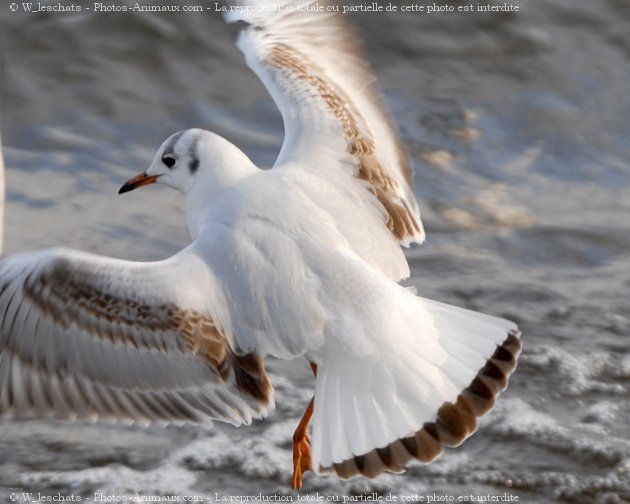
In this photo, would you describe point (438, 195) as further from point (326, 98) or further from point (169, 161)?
point (169, 161)

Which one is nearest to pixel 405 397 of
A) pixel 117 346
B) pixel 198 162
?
pixel 117 346

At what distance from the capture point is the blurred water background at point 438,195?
15.3 ft

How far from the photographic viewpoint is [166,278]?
3879mm

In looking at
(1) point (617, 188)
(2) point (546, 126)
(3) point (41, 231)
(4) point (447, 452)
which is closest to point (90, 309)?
(4) point (447, 452)

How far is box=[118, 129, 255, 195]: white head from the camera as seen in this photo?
443 cm

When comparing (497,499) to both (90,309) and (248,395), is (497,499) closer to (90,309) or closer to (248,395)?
(248,395)

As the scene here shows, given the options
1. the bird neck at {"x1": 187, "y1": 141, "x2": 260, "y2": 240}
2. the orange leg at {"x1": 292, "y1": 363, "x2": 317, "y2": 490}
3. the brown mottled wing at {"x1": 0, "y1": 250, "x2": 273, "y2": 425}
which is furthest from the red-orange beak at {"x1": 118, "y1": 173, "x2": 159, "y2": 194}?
the orange leg at {"x1": 292, "y1": 363, "x2": 317, "y2": 490}

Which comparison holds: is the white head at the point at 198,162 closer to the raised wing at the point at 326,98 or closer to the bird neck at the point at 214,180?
the bird neck at the point at 214,180

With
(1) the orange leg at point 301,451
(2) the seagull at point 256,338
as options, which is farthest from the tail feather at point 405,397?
(1) the orange leg at point 301,451

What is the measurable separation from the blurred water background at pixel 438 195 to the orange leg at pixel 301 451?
0.59 feet

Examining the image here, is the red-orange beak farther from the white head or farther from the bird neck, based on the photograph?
the bird neck

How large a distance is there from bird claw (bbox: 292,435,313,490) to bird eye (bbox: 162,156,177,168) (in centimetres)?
Answer: 104

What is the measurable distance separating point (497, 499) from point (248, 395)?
1021mm

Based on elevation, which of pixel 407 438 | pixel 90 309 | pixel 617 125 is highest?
pixel 90 309
